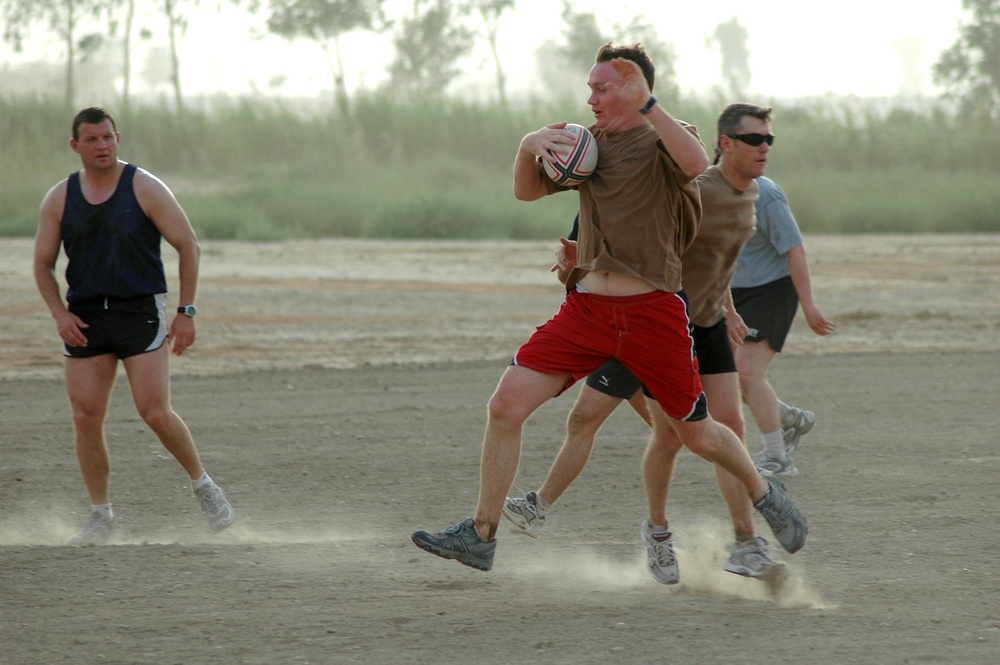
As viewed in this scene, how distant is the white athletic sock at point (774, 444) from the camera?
772 centimetres

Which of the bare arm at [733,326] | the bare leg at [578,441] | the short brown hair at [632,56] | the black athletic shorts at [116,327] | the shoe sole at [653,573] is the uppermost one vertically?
the short brown hair at [632,56]

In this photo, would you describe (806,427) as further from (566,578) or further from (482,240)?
(482,240)

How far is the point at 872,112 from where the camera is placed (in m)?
39.3

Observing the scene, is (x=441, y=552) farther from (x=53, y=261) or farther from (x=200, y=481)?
(x=53, y=261)

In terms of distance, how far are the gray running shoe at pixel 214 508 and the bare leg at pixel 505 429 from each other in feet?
5.61

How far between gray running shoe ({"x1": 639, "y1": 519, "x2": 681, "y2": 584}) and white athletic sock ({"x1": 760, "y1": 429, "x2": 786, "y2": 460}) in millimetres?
2353

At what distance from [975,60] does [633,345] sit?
48.4 meters

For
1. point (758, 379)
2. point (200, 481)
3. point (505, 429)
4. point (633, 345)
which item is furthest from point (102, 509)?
point (758, 379)

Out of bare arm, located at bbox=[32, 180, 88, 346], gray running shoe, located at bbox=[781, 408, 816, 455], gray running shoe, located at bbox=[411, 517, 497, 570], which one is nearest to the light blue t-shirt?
gray running shoe, located at bbox=[781, 408, 816, 455]

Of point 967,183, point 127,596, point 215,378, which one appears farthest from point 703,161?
point 967,183

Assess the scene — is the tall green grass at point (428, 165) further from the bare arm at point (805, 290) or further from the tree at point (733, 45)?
the tree at point (733, 45)

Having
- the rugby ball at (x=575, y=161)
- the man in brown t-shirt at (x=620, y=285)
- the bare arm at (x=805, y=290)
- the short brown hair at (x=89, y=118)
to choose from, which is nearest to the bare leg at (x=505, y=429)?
the man in brown t-shirt at (x=620, y=285)

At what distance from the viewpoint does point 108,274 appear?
5984mm

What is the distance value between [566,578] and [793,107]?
118 feet
